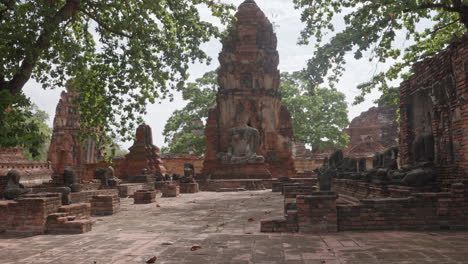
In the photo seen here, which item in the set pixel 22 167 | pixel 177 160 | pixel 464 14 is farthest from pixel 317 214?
pixel 177 160

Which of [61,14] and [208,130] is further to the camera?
[208,130]

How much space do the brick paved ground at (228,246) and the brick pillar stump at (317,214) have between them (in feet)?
0.91

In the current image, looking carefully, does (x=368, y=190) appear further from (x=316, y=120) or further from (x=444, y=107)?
(x=316, y=120)

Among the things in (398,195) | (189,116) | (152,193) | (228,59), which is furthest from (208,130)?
(398,195)

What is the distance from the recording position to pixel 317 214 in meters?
6.29

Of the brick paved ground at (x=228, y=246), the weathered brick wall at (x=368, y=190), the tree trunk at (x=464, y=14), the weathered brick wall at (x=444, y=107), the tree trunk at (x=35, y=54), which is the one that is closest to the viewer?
the brick paved ground at (x=228, y=246)

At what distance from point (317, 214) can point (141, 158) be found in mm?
20232

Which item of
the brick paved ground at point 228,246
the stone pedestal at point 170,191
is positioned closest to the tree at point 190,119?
the stone pedestal at point 170,191

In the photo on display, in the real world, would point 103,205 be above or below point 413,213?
below

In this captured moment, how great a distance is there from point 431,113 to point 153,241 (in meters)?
8.42

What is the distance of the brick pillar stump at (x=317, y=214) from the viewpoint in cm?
624

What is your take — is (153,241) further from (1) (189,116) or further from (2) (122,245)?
(1) (189,116)

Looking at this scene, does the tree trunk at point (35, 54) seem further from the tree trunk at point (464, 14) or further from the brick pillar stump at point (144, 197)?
the tree trunk at point (464, 14)

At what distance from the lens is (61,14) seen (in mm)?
8891
